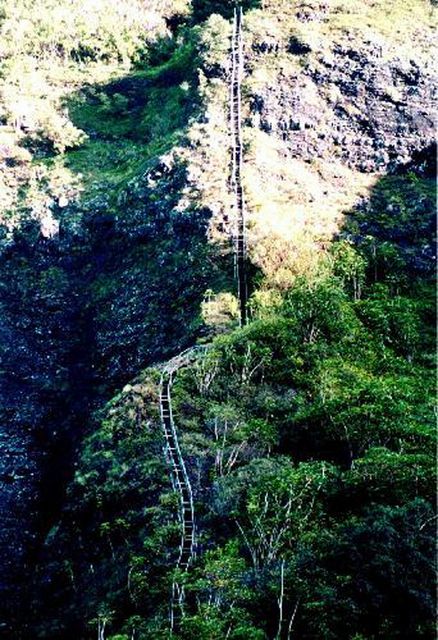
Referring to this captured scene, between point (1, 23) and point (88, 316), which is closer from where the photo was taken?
point (88, 316)

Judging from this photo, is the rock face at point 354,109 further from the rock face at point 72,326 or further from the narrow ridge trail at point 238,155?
the rock face at point 72,326

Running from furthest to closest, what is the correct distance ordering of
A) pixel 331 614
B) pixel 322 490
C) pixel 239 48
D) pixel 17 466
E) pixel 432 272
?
1. pixel 239 48
2. pixel 432 272
3. pixel 17 466
4. pixel 322 490
5. pixel 331 614

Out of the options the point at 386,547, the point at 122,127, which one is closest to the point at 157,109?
the point at 122,127

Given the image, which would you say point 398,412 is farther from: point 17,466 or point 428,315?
point 17,466

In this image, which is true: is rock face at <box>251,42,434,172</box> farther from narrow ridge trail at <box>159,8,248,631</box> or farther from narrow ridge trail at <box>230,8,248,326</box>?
narrow ridge trail at <box>159,8,248,631</box>

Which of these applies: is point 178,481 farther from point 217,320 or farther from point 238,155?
point 238,155

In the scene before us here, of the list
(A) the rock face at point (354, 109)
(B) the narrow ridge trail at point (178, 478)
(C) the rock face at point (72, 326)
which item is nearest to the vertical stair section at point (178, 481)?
(B) the narrow ridge trail at point (178, 478)

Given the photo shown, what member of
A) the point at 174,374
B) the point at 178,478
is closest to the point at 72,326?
the point at 174,374

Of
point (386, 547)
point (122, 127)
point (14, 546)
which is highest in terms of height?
point (122, 127)
